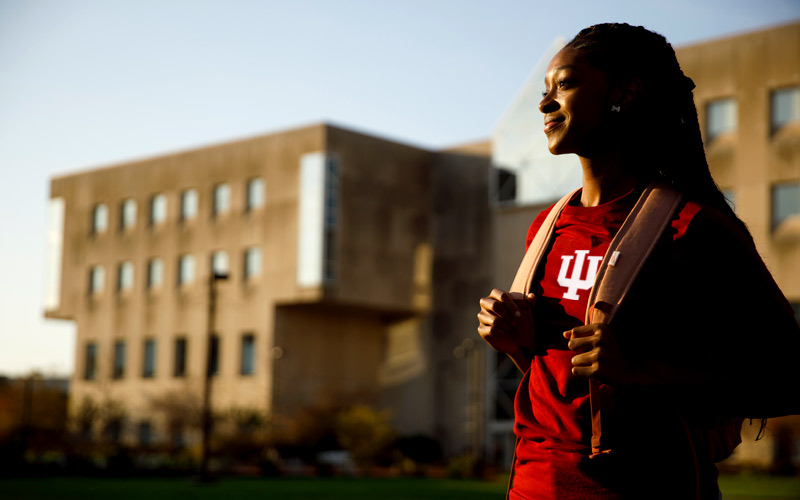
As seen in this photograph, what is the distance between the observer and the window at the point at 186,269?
60781 millimetres

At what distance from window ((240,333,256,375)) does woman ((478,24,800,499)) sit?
55596 mm

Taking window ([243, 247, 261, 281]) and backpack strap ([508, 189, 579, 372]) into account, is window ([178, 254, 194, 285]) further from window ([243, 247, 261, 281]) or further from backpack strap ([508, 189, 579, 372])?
backpack strap ([508, 189, 579, 372])

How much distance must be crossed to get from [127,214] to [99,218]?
2.18 m

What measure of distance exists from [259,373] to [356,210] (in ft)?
30.4

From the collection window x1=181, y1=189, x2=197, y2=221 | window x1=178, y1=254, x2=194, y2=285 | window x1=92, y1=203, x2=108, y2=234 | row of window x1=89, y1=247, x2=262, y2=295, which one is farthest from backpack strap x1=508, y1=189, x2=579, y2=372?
window x1=92, y1=203, x2=108, y2=234

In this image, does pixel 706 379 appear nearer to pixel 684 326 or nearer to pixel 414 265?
pixel 684 326

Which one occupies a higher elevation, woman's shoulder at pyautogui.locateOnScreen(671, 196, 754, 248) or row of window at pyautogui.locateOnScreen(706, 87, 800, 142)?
row of window at pyautogui.locateOnScreen(706, 87, 800, 142)

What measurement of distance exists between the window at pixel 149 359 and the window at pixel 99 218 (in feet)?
24.5

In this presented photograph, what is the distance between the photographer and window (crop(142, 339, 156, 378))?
2448 inches

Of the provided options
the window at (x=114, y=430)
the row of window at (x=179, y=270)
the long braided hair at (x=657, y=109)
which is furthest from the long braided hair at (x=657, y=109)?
the window at (x=114, y=430)

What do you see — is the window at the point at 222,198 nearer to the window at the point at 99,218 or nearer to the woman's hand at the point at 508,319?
the window at the point at 99,218

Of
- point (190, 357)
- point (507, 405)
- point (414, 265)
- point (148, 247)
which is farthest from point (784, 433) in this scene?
point (148, 247)

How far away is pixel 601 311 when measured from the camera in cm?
230

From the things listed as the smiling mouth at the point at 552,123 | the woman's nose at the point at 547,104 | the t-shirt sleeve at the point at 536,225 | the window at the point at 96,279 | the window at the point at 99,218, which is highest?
the window at the point at 99,218
